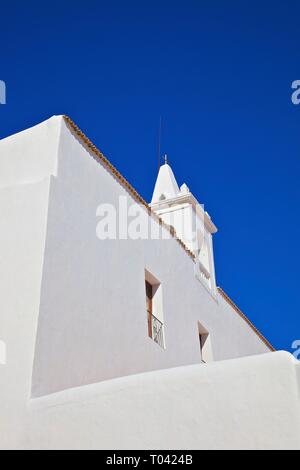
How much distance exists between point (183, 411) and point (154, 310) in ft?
17.2

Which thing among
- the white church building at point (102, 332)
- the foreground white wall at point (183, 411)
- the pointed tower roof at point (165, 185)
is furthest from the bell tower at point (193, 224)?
the foreground white wall at point (183, 411)

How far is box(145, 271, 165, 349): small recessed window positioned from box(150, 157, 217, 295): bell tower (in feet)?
9.37

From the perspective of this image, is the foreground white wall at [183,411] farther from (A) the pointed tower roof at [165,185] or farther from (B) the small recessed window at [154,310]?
(A) the pointed tower roof at [165,185]

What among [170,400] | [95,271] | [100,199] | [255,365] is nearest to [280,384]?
[255,365]

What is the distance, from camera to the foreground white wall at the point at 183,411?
18.8ft

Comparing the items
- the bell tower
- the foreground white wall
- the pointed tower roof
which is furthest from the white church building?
the pointed tower roof

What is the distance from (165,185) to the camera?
58.0 ft

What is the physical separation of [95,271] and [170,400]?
3.33m

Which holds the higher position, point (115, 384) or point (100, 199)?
point (100, 199)

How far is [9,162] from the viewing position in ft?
31.7

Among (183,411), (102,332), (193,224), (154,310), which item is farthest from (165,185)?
(183,411)

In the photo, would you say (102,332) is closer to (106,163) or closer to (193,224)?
(106,163)

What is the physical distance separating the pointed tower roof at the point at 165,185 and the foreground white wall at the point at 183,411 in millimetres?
10102
